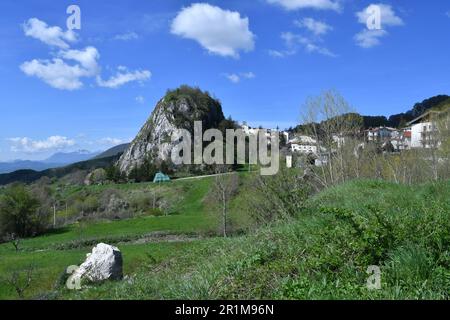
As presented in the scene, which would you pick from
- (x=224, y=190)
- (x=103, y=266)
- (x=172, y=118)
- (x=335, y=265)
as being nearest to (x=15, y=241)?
(x=224, y=190)

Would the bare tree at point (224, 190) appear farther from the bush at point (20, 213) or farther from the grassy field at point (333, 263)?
the grassy field at point (333, 263)

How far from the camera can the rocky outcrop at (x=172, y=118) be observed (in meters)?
141

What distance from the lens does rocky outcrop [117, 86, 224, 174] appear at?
14112 centimetres

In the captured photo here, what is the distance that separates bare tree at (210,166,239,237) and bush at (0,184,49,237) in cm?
2754

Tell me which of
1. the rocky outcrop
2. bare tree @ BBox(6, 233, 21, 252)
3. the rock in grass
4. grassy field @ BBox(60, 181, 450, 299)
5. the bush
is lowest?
bare tree @ BBox(6, 233, 21, 252)

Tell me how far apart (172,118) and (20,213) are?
88.6m

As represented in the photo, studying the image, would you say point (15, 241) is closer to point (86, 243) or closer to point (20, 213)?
point (20, 213)

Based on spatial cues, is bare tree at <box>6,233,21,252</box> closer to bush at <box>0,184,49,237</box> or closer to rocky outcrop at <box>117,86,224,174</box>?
bush at <box>0,184,49,237</box>

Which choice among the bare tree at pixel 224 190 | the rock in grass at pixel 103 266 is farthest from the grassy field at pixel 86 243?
the rock in grass at pixel 103 266

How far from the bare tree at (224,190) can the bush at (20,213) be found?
2754cm

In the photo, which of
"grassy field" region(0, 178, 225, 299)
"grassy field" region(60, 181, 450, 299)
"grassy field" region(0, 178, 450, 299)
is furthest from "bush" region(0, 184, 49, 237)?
"grassy field" region(60, 181, 450, 299)
